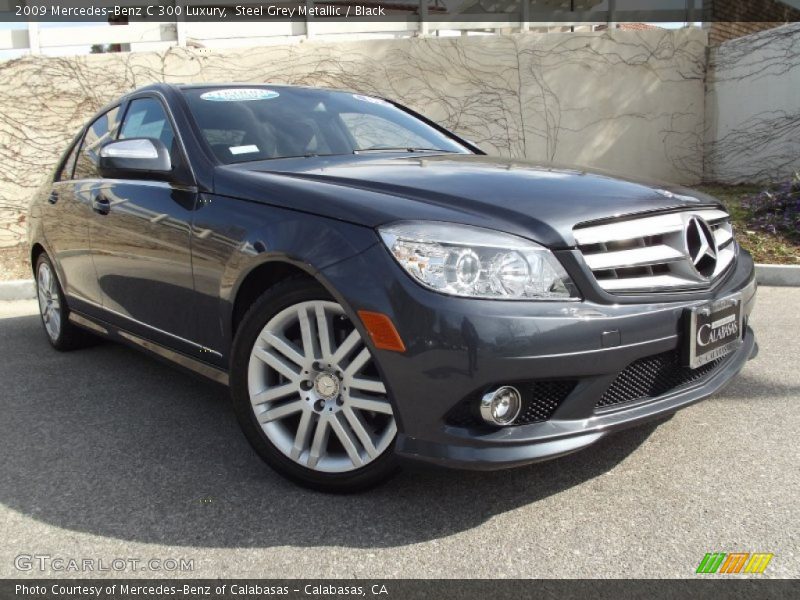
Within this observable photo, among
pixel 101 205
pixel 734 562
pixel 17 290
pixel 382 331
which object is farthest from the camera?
pixel 17 290

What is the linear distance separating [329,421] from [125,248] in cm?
157

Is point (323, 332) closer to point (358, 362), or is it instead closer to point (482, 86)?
point (358, 362)

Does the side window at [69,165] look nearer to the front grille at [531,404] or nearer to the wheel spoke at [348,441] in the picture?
the wheel spoke at [348,441]

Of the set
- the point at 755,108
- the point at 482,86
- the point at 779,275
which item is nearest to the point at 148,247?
the point at 779,275

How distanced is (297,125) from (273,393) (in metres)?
1.46

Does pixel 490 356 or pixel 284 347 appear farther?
pixel 284 347

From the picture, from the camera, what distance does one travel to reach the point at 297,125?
3.49 m

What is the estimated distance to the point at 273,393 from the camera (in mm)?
2604

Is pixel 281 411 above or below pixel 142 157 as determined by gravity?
below

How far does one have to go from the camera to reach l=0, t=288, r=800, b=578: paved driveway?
85.1 inches

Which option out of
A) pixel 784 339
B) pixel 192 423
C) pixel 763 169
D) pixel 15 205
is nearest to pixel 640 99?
pixel 763 169

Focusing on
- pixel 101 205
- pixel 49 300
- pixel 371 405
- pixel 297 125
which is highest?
pixel 297 125

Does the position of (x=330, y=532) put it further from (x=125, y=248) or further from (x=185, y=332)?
(x=125, y=248)

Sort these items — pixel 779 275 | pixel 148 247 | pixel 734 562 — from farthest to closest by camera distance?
pixel 779 275 < pixel 148 247 < pixel 734 562
